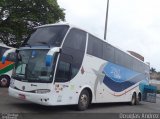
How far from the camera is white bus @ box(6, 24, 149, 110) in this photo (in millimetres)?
11508

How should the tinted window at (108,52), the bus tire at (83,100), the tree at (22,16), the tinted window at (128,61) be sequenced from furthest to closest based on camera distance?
the tree at (22,16) → the tinted window at (128,61) → the tinted window at (108,52) → the bus tire at (83,100)

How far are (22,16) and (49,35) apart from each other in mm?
19037

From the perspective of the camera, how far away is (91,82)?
14164 millimetres

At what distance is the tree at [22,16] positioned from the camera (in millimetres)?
30484

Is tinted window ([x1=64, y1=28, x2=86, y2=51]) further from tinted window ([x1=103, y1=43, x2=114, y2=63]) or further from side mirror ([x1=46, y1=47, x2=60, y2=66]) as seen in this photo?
tinted window ([x1=103, y1=43, x2=114, y2=63])

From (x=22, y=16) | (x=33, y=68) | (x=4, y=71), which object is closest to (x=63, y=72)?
(x=33, y=68)

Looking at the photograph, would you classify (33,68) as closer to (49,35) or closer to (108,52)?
(49,35)

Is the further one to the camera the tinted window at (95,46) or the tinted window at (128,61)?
the tinted window at (128,61)

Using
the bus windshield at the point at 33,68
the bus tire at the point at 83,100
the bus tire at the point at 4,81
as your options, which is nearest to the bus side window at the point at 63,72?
the bus windshield at the point at 33,68

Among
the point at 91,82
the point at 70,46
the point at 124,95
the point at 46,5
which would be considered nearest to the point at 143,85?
the point at 124,95

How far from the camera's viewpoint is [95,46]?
14516 millimetres

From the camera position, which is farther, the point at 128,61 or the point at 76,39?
the point at 128,61

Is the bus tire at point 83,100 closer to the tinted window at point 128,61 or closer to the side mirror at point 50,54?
the side mirror at point 50,54

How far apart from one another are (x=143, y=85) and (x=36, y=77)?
41.0 feet
